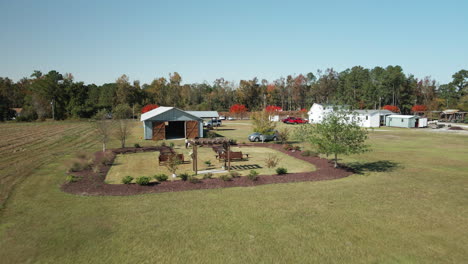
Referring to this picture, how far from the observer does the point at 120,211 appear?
11.0m

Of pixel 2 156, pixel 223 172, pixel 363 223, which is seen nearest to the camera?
pixel 363 223

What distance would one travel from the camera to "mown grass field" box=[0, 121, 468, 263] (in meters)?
7.84

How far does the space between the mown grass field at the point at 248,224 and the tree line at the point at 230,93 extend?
6856 centimetres

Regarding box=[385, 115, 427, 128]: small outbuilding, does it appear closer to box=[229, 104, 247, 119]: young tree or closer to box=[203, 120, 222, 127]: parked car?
box=[203, 120, 222, 127]: parked car

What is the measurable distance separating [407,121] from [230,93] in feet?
221

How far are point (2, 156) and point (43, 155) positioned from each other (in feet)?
10.3

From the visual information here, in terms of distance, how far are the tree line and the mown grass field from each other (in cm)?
6856

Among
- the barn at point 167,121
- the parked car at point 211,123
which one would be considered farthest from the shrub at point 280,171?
the parked car at point 211,123

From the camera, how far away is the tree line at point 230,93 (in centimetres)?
7906

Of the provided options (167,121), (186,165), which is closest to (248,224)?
(186,165)

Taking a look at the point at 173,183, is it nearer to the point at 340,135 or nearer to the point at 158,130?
the point at 340,135

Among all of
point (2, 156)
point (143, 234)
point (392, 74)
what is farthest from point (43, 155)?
point (392, 74)

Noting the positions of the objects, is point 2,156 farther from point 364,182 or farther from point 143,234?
point 364,182

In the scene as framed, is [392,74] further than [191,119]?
Yes
